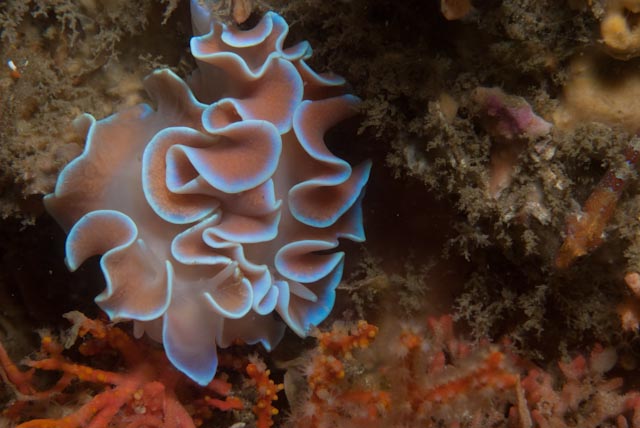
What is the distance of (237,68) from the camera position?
2.57 meters

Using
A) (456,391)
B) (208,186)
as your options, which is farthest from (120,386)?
(456,391)

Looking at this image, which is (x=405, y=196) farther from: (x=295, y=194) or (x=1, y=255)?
(x=1, y=255)

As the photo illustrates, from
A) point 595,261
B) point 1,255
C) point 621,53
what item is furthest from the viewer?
point 1,255

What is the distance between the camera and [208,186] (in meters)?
2.63

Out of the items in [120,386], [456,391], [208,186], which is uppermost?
[208,186]

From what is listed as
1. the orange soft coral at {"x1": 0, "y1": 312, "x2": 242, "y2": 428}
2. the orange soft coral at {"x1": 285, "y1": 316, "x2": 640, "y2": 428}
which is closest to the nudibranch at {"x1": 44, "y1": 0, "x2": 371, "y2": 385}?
the orange soft coral at {"x1": 0, "y1": 312, "x2": 242, "y2": 428}

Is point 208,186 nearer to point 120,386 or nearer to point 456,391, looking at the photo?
point 120,386

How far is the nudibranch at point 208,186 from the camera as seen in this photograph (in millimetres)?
2592

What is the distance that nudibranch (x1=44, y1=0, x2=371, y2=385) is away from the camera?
2.59 metres

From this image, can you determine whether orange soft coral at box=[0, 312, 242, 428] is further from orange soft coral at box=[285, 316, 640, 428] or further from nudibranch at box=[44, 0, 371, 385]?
orange soft coral at box=[285, 316, 640, 428]

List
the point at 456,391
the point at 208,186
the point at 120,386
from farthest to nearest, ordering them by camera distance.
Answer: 1. the point at 120,386
2. the point at 456,391
3. the point at 208,186

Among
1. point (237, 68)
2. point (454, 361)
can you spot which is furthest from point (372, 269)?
point (237, 68)

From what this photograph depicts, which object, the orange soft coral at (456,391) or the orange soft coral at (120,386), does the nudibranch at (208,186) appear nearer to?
the orange soft coral at (120,386)

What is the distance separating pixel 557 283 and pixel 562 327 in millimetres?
353
